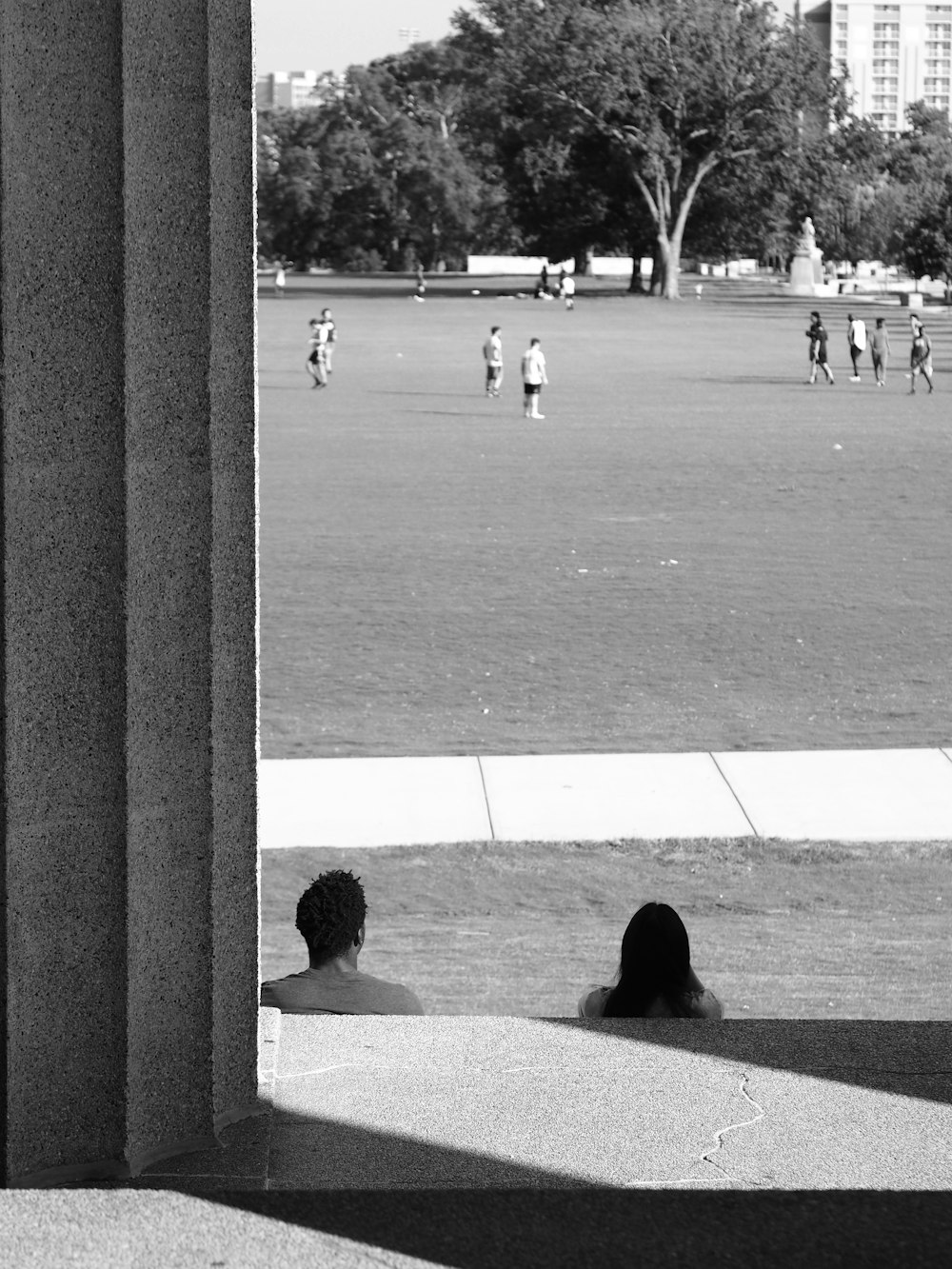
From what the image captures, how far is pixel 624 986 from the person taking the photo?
18.5 ft

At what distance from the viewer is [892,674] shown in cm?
1401

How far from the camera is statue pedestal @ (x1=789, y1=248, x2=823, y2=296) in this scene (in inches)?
3546

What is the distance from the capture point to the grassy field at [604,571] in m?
12.9

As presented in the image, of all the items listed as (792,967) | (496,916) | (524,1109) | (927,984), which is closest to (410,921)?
(496,916)

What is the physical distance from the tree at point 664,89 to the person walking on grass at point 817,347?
4359 centimetres

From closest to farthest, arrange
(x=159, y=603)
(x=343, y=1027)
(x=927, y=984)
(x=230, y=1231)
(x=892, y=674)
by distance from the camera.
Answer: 1. (x=230, y=1231)
2. (x=159, y=603)
3. (x=343, y=1027)
4. (x=927, y=984)
5. (x=892, y=674)

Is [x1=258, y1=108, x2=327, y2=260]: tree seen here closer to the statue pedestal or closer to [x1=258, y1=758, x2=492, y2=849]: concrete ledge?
the statue pedestal

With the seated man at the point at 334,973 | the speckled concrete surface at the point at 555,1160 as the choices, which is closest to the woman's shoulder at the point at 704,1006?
the speckled concrete surface at the point at 555,1160

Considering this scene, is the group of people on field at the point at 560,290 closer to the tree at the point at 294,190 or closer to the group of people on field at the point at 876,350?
the group of people on field at the point at 876,350

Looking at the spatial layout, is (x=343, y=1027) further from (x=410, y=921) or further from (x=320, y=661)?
(x=320, y=661)

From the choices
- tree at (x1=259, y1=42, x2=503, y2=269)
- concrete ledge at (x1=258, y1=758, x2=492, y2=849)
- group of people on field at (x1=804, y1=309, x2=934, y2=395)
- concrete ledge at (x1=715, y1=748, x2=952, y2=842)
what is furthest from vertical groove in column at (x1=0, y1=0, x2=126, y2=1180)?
tree at (x1=259, y1=42, x2=503, y2=269)

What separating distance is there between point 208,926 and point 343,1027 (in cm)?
128

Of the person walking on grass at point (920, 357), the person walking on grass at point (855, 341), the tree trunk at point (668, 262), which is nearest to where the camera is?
the person walking on grass at point (920, 357)

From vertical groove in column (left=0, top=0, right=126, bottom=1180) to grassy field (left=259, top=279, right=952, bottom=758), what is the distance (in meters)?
8.06
